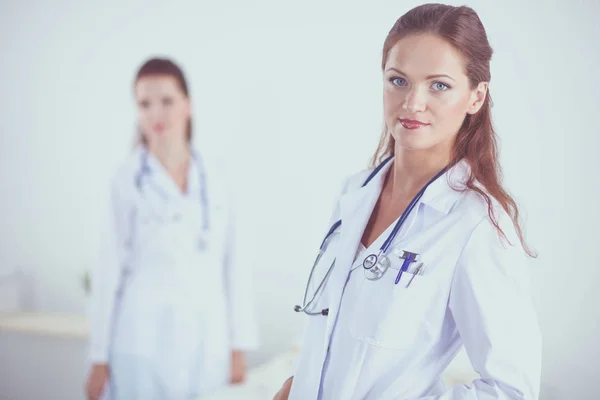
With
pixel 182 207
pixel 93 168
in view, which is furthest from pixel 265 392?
pixel 93 168

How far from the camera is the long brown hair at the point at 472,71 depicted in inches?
39.6

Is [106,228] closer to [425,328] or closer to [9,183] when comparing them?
[9,183]

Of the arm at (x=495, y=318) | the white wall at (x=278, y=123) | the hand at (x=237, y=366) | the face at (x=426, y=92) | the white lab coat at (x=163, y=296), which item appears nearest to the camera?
the arm at (x=495, y=318)

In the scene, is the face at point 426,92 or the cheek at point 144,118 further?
the cheek at point 144,118

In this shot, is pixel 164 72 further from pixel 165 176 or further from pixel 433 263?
pixel 433 263

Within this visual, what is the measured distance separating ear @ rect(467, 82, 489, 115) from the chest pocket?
30cm

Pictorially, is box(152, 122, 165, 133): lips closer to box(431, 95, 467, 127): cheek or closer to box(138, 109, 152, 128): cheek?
box(138, 109, 152, 128): cheek

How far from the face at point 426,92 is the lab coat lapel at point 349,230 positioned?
16 centimetres

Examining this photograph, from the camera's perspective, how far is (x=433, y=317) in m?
0.99

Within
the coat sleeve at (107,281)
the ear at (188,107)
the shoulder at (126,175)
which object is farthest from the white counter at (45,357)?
the ear at (188,107)

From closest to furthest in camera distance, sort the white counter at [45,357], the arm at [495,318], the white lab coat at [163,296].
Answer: the arm at [495,318], the white lab coat at [163,296], the white counter at [45,357]

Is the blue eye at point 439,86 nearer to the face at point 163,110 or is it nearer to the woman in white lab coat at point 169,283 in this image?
the woman in white lab coat at point 169,283

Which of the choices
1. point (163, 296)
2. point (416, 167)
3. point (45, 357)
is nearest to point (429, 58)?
point (416, 167)

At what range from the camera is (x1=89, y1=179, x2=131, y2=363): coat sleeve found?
215 cm
